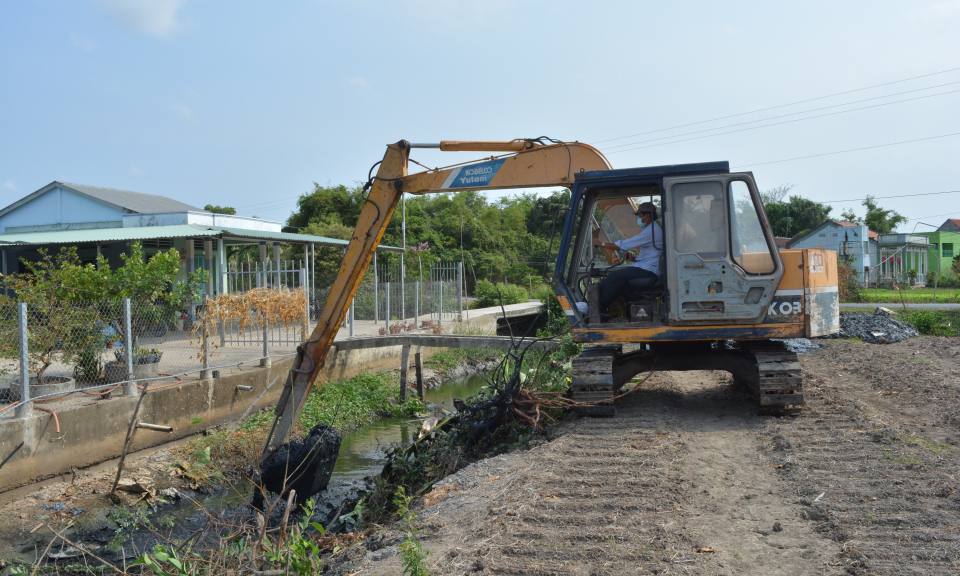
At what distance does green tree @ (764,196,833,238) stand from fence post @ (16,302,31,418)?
1937 inches

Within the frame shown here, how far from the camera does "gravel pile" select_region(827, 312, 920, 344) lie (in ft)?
46.0

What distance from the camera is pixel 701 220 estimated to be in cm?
638

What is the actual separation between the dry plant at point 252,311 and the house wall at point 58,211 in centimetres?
1425

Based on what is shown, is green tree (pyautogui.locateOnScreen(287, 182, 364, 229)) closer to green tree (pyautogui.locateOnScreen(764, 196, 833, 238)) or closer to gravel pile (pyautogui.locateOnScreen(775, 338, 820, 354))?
gravel pile (pyautogui.locateOnScreen(775, 338, 820, 354))

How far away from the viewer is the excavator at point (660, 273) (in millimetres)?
6297

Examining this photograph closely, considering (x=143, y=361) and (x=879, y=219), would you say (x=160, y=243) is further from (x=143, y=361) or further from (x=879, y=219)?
(x=879, y=219)

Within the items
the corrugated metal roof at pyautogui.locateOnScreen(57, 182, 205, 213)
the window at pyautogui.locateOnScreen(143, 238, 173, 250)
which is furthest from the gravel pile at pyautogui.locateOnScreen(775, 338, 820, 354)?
the corrugated metal roof at pyautogui.locateOnScreen(57, 182, 205, 213)

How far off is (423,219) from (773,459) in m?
29.9

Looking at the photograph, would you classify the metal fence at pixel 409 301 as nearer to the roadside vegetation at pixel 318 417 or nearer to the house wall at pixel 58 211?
the roadside vegetation at pixel 318 417

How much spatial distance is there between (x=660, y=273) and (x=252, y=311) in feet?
23.5

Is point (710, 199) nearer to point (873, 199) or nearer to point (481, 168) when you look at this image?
point (481, 168)

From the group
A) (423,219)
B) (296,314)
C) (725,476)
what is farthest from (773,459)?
(423,219)

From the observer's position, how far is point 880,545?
3.41 meters

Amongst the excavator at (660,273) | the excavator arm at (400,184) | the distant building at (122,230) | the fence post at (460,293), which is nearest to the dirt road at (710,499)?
the excavator at (660,273)
